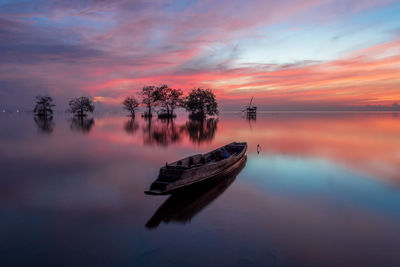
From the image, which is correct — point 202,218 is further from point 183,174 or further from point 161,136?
point 161,136

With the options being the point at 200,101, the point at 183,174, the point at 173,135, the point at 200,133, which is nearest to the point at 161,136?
the point at 173,135

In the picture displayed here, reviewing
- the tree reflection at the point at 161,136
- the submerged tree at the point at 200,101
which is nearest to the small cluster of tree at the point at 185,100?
the submerged tree at the point at 200,101

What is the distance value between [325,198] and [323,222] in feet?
9.23

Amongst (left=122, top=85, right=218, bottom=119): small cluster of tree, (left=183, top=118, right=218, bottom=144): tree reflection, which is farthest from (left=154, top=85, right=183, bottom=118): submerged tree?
(left=183, top=118, right=218, bottom=144): tree reflection

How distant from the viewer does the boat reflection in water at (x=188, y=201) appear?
28.8 ft

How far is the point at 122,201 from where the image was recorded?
10305mm

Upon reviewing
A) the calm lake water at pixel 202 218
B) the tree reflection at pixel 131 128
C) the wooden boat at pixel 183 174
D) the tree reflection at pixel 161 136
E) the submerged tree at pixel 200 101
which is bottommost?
the calm lake water at pixel 202 218

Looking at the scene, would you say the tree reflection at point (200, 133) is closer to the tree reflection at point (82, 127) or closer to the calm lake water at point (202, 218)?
the calm lake water at point (202, 218)

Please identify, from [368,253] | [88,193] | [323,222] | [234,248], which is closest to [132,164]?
[88,193]

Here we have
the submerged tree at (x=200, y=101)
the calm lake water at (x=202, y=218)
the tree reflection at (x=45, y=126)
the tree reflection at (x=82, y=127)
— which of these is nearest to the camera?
the calm lake water at (x=202, y=218)

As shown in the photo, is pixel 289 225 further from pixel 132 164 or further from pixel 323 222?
pixel 132 164

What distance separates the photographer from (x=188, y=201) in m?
10.3

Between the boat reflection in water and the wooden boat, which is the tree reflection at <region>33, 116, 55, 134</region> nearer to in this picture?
the wooden boat

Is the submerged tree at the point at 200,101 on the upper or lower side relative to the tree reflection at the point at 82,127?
upper
